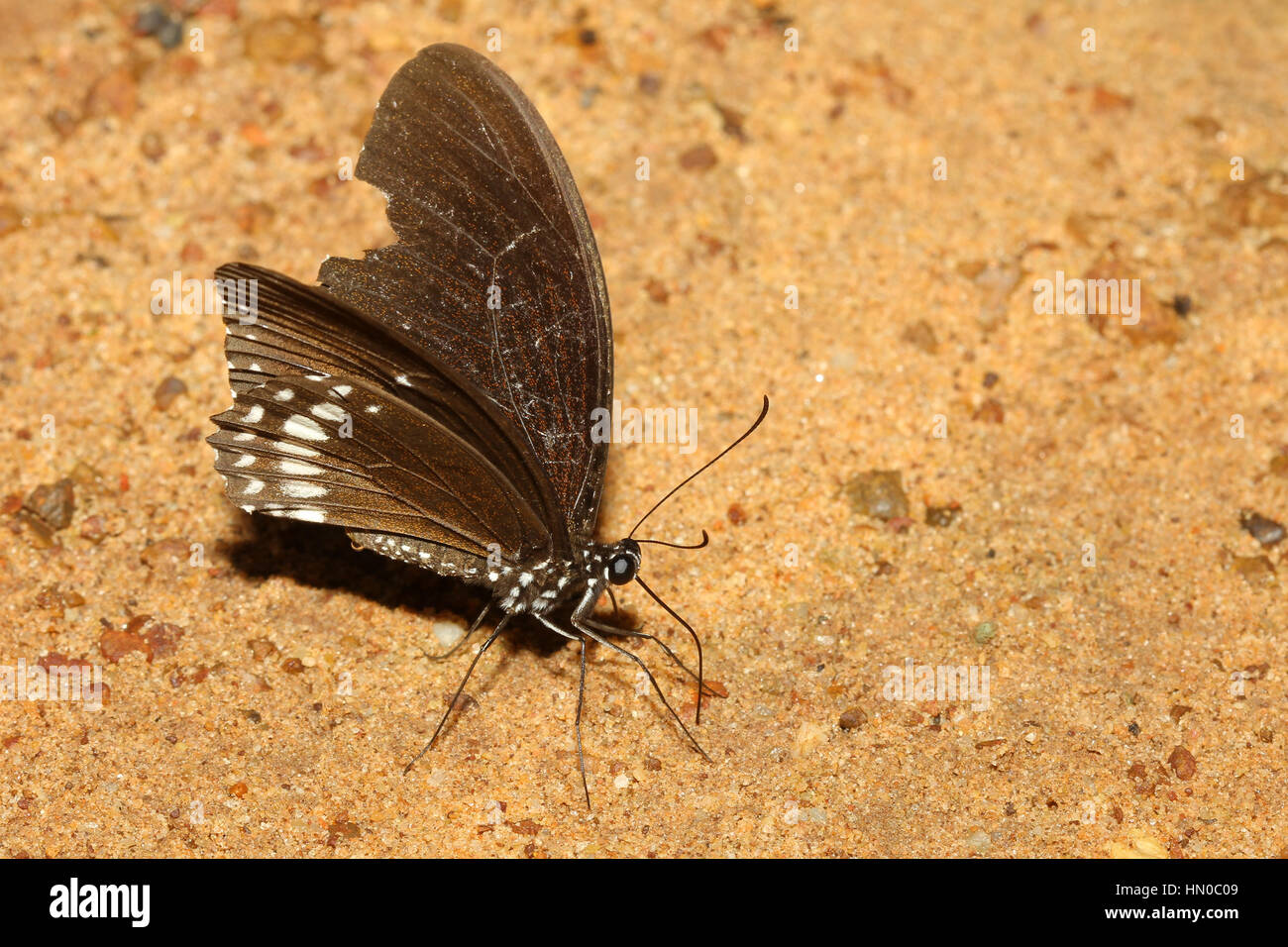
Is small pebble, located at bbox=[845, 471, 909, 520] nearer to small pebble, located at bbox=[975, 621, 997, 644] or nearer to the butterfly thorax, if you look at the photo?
small pebble, located at bbox=[975, 621, 997, 644]

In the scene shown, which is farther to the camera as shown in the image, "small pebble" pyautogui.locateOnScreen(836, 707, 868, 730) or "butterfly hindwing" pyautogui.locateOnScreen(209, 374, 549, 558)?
"small pebble" pyautogui.locateOnScreen(836, 707, 868, 730)

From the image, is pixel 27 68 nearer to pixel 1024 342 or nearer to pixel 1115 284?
pixel 1024 342

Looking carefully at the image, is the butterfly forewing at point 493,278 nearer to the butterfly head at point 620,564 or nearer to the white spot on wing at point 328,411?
the butterfly head at point 620,564

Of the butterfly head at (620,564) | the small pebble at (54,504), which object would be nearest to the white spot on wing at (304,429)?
the butterfly head at (620,564)

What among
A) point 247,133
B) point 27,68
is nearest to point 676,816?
point 247,133

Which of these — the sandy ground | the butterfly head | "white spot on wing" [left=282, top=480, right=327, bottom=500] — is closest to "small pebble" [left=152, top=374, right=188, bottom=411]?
the sandy ground

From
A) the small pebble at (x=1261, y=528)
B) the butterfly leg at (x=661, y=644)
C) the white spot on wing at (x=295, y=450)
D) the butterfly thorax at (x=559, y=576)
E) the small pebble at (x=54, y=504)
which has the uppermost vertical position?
the white spot on wing at (x=295, y=450)

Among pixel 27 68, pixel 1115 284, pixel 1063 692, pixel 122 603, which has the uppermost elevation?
pixel 27 68

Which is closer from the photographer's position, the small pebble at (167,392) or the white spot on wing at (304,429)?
the white spot on wing at (304,429)
